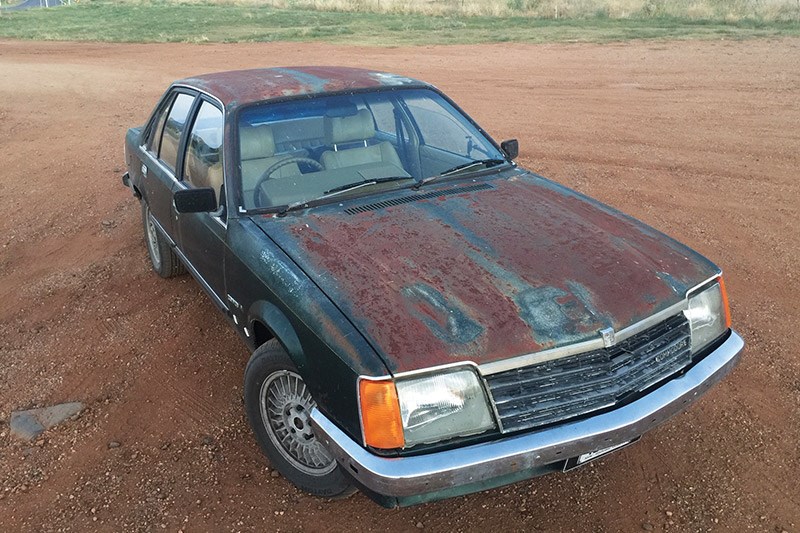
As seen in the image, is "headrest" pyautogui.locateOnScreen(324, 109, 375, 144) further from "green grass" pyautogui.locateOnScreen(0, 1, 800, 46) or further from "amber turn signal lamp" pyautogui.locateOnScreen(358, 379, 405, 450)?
"green grass" pyautogui.locateOnScreen(0, 1, 800, 46)

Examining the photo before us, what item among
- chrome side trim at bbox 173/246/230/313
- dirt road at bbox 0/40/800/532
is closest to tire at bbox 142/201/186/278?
dirt road at bbox 0/40/800/532

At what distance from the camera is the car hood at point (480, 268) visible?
2.33 meters

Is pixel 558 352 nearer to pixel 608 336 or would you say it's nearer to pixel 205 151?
pixel 608 336

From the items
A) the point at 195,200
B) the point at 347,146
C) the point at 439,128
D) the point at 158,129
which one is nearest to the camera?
the point at 195,200

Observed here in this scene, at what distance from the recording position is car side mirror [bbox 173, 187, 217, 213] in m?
3.10

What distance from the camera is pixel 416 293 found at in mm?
2514

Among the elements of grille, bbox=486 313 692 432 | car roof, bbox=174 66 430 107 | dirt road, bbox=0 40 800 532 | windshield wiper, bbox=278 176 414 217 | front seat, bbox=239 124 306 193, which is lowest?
dirt road, bbox=0 40 800 532

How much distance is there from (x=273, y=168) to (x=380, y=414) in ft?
5.30

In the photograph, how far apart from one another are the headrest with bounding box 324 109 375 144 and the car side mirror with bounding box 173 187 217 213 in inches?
28.3

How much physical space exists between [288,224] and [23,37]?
26.5 meters

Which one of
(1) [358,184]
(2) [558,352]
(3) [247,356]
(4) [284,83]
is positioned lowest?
(3) [247,356]

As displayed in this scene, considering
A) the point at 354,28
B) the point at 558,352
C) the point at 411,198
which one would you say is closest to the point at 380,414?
→ the point at 558,352

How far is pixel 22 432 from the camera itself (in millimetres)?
3330

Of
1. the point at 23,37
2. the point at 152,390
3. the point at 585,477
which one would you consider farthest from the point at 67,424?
the point at 23,37
